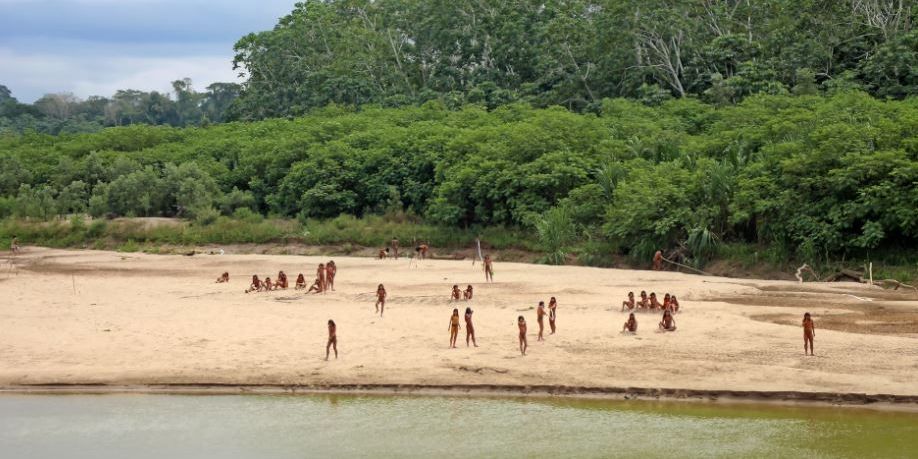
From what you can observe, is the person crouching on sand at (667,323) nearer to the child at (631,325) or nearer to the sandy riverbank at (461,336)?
the sandy riverbank at (461,336)

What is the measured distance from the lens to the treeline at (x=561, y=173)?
1246 inches

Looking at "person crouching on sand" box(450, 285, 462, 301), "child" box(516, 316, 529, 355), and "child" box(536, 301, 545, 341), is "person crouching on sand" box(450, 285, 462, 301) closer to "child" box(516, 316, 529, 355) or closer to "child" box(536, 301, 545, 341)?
"child" box(536, 301, 545, 341)

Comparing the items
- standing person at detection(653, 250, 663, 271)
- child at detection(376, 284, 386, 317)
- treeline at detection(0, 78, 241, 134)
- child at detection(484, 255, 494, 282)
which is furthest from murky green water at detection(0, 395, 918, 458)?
treeline at detection(0, 78, 241, 134)

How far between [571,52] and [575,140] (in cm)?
1864

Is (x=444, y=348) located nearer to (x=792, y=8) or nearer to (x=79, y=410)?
(x=79, y=410)

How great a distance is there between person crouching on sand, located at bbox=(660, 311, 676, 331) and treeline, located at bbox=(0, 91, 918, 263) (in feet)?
32.2

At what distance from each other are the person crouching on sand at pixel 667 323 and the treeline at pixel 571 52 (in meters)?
25.1

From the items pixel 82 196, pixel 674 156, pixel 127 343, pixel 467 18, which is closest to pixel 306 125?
pixel 82 196

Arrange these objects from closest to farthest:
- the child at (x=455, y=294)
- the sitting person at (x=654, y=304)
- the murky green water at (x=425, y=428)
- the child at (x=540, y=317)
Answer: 1. the murky green water at (x=425, y=428)
2. the child at (x=540, y=317)
3. the sitting person at (x=654, y=304)
4. the child at (x=455, y=294)

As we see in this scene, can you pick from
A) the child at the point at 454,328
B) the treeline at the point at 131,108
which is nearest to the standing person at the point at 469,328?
the child at the point at 454,328

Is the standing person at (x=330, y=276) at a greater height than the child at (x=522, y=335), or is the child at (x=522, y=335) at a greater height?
the standing person at (x=330, y=276)

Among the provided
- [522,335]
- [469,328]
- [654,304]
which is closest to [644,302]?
[654,304]

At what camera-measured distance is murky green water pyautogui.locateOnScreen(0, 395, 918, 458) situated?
1720 centimetres

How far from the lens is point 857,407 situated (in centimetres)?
1838
